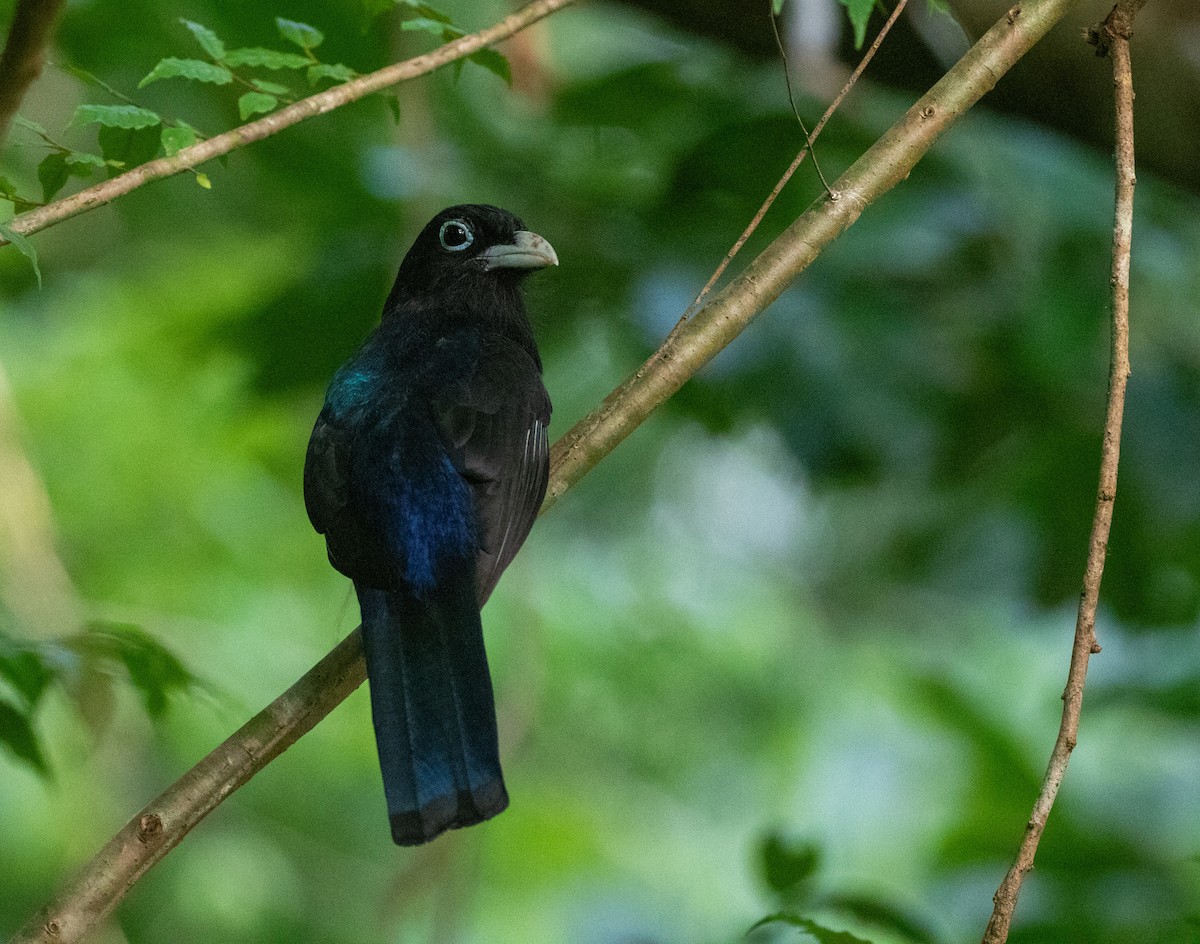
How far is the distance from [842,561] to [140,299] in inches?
137

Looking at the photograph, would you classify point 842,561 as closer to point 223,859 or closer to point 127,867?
point 223,859

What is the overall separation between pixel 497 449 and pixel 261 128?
2.78 feet

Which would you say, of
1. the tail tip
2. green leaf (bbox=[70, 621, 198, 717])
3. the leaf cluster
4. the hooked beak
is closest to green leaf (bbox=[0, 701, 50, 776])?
the leaf cluster

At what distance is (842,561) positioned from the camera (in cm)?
696

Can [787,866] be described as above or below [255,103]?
below

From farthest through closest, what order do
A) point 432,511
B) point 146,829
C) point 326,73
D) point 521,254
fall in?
point 521,254
point 432,511
point 326,73
point 146,829

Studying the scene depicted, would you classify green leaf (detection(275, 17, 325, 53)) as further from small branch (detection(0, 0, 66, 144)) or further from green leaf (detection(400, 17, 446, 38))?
small branch (detection(0, 0, 66, 144))

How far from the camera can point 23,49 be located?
4.76ft

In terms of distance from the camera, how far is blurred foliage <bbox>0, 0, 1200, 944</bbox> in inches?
145

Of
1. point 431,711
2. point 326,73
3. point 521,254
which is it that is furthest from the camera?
point 521,254

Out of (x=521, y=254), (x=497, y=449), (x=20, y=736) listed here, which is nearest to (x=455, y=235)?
(x=521, y=254)

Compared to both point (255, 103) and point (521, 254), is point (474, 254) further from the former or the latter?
point (255, 103)

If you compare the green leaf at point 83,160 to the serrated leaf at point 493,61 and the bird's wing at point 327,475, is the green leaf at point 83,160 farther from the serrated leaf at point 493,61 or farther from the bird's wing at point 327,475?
the bird's wing at point 327,475

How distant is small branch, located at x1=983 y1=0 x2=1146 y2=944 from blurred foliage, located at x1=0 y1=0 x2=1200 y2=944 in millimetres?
638
